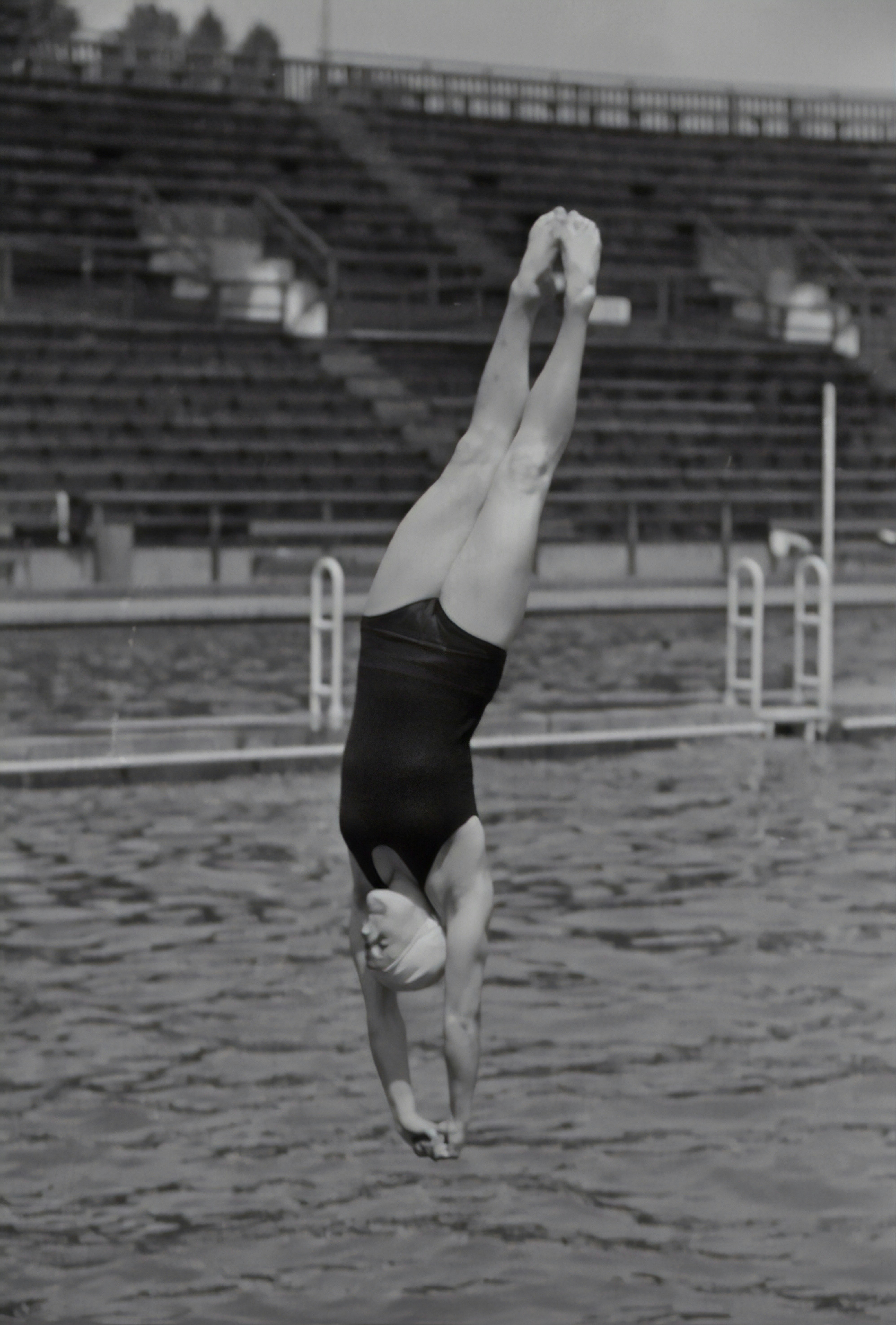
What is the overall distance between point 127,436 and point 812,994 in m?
15.9

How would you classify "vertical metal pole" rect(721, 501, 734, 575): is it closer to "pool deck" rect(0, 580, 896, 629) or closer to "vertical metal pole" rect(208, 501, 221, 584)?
"pool deck" rect(0, 580, 896, 629)

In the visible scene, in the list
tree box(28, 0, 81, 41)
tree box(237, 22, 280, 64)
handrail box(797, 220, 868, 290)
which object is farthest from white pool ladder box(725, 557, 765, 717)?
tree box(237, 22, 280, 64)

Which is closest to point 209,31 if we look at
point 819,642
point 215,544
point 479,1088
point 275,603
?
point 215,544

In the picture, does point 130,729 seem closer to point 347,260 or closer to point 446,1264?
point 446,1264

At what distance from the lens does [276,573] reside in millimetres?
21266

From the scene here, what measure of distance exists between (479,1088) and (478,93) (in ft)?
85.4

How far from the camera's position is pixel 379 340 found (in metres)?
25.2

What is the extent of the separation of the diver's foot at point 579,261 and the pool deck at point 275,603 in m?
14.9

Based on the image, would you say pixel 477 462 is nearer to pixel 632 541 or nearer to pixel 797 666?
pixel 797 666

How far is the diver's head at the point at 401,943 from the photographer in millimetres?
3543

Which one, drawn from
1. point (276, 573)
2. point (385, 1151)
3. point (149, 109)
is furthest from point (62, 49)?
point (385, 1151)

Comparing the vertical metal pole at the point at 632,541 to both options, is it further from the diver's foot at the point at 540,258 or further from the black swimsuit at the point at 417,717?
the black swimsuit at the point at 417,717

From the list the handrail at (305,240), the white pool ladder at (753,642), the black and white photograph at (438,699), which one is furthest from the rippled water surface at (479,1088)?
the handrail at (305,240)

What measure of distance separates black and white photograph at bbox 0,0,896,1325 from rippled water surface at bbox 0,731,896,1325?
23 millimetres
